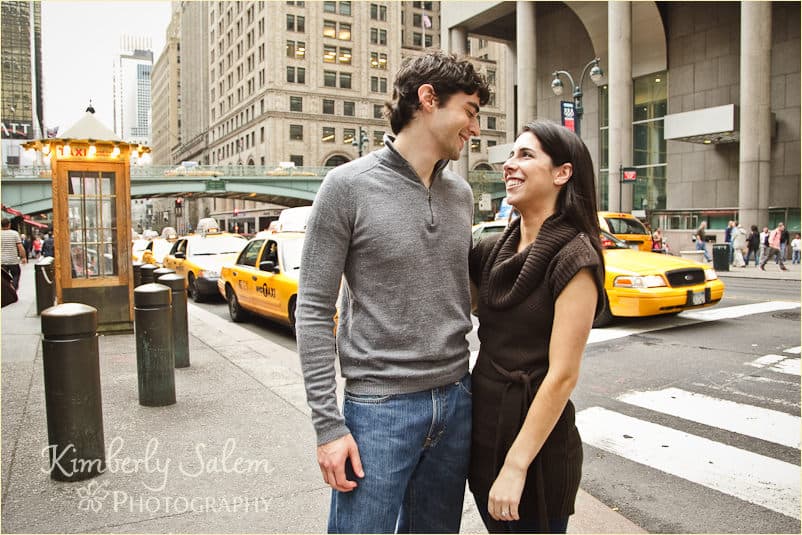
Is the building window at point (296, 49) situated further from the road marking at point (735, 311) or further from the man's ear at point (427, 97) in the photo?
the man's ear at point (427, 97)

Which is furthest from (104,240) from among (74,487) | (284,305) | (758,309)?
(758,309)

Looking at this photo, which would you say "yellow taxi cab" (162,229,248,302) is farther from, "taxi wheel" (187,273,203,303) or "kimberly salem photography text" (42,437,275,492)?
"kimberly salem photography text" (42,437,275,492)

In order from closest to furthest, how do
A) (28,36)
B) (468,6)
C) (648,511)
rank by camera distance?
(648,511), (468,6), (28,36)

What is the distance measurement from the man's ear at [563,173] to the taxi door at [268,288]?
7956 millimetres

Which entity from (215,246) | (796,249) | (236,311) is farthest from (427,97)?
(796,249)

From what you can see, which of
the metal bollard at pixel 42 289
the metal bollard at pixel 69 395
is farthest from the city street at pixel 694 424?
the metal bollard at pixel 42 289

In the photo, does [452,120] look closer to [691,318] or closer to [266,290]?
[266,290]

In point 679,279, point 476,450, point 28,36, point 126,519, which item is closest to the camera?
point 476,450

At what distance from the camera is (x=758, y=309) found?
1110cm

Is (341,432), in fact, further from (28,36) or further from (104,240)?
(28,36)

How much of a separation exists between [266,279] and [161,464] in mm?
6198

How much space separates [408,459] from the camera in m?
1.95

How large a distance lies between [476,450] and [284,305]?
7761mm

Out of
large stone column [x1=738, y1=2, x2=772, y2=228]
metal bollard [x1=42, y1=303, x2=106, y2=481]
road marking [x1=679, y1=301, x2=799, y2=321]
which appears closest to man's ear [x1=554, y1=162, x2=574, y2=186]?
metal bollard [x1=42, y1=303, x2=106, y2=481]
